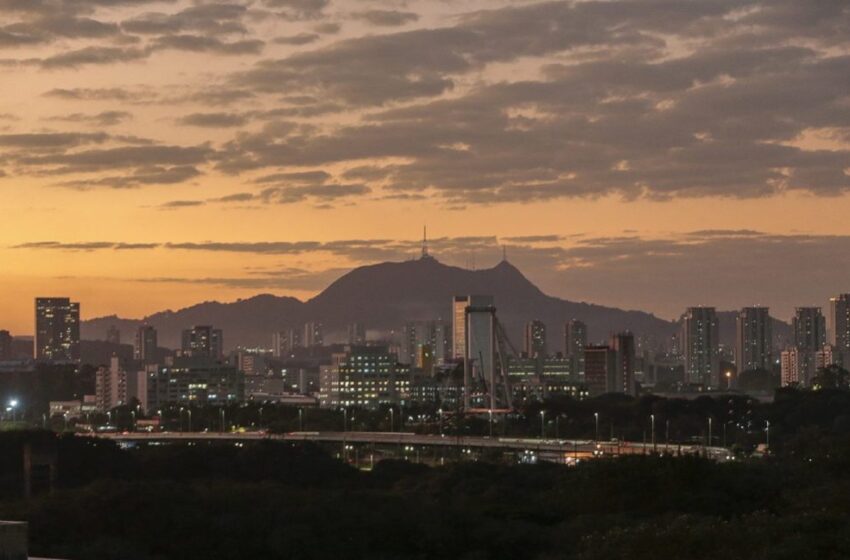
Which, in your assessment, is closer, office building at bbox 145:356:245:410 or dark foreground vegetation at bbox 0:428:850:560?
dark foreground vegetation at bbox 0:428:850:560

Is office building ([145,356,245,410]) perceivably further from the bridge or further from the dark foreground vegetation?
the dark foreground vegetation

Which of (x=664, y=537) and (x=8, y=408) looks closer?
(x=664, y=537)

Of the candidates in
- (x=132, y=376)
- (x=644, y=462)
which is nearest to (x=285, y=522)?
(x=644, y=462)

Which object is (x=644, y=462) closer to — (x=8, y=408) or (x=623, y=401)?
(x=623, y=401)

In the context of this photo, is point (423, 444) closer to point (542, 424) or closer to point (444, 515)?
point (542, 424)

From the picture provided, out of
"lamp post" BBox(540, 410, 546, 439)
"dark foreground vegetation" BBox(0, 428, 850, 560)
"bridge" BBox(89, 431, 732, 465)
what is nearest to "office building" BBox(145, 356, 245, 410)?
"lamp post" BBox(540, 410, 546, 439)

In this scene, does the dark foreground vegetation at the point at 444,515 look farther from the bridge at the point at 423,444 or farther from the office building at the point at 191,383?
the office building at the point at 191,383
